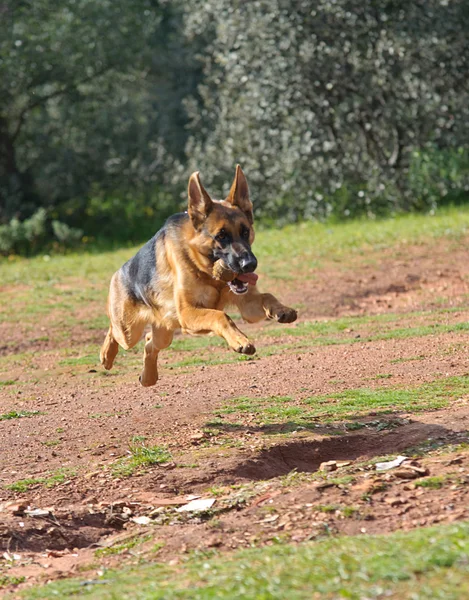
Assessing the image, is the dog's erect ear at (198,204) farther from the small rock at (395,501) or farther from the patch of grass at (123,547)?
the small rock at (395,501)

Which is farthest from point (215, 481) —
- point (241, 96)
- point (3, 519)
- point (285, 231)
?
point (241, 96)

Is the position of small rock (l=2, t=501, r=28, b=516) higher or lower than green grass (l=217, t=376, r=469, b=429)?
lower

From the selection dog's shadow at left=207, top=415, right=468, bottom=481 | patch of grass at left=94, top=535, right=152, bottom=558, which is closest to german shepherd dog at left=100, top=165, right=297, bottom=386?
dog's shadow at left=207, top=415, right=468, bottom=481

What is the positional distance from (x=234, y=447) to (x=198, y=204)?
187 cm

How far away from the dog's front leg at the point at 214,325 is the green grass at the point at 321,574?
6.66ft

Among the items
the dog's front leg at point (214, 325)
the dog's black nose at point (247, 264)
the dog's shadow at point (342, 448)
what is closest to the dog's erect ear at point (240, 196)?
the dog's black nose at point (247, 264)

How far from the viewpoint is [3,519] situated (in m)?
6.06

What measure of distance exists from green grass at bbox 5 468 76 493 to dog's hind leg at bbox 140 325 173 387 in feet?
6.30

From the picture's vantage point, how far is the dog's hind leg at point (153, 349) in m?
8.60

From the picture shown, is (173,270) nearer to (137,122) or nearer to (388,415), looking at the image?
(388,415)

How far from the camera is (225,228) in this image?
24.1 feet

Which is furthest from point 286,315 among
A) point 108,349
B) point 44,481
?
point 108,349

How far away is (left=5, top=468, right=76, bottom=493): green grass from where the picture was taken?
6.65 meters

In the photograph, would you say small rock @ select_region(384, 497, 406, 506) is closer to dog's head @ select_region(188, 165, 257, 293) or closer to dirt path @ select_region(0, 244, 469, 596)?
dirt path @ select_region(0, 244, 469, 596)
